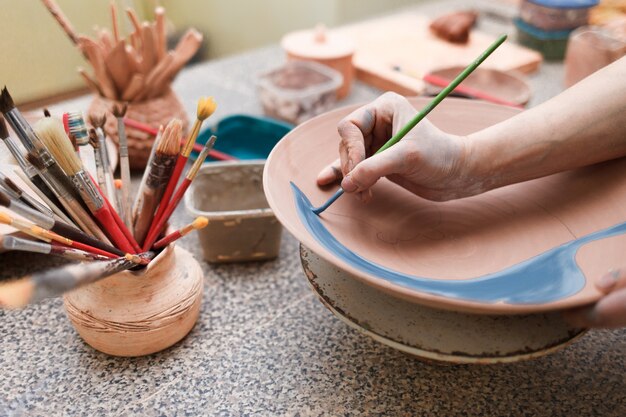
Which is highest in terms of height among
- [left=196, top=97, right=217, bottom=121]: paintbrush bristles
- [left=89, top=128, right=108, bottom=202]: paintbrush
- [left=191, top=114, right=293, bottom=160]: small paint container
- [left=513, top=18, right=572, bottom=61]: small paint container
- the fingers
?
[left=196, top=97, right=217, bottom=121]: paintbrush bristles

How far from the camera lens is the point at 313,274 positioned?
660 millimetres

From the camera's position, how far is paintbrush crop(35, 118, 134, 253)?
23.7 inches

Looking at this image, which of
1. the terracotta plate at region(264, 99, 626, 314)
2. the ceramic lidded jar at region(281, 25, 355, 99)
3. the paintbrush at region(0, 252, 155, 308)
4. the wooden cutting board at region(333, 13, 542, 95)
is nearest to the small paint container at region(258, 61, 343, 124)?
the ceramic lidded jar at region(281, 25, 355, 99)

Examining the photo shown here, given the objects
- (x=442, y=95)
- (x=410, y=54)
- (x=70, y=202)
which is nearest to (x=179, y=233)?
(x=70, y=202)

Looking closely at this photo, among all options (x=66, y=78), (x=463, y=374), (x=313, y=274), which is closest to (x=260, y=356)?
(x=313, y=274)

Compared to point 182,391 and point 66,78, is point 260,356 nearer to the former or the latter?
point 182,391

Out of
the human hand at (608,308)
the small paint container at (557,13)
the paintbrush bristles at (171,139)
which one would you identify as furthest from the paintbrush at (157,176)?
the small paint container at (557,13)

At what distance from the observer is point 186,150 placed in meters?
0.70

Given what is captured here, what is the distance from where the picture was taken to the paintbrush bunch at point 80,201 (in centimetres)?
58

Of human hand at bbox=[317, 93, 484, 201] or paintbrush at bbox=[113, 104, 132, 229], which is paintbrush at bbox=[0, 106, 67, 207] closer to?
paintbrush at bbox=[113, 104, 132, 229]

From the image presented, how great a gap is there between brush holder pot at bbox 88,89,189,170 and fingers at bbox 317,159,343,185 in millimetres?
421

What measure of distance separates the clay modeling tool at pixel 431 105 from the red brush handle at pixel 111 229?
9.4 inches

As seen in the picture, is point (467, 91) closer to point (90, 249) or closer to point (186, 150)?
point (186, 150)

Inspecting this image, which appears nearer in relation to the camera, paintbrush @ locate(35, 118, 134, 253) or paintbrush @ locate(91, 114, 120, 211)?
paintbrush @ locate(35, 118, 134, 253)
